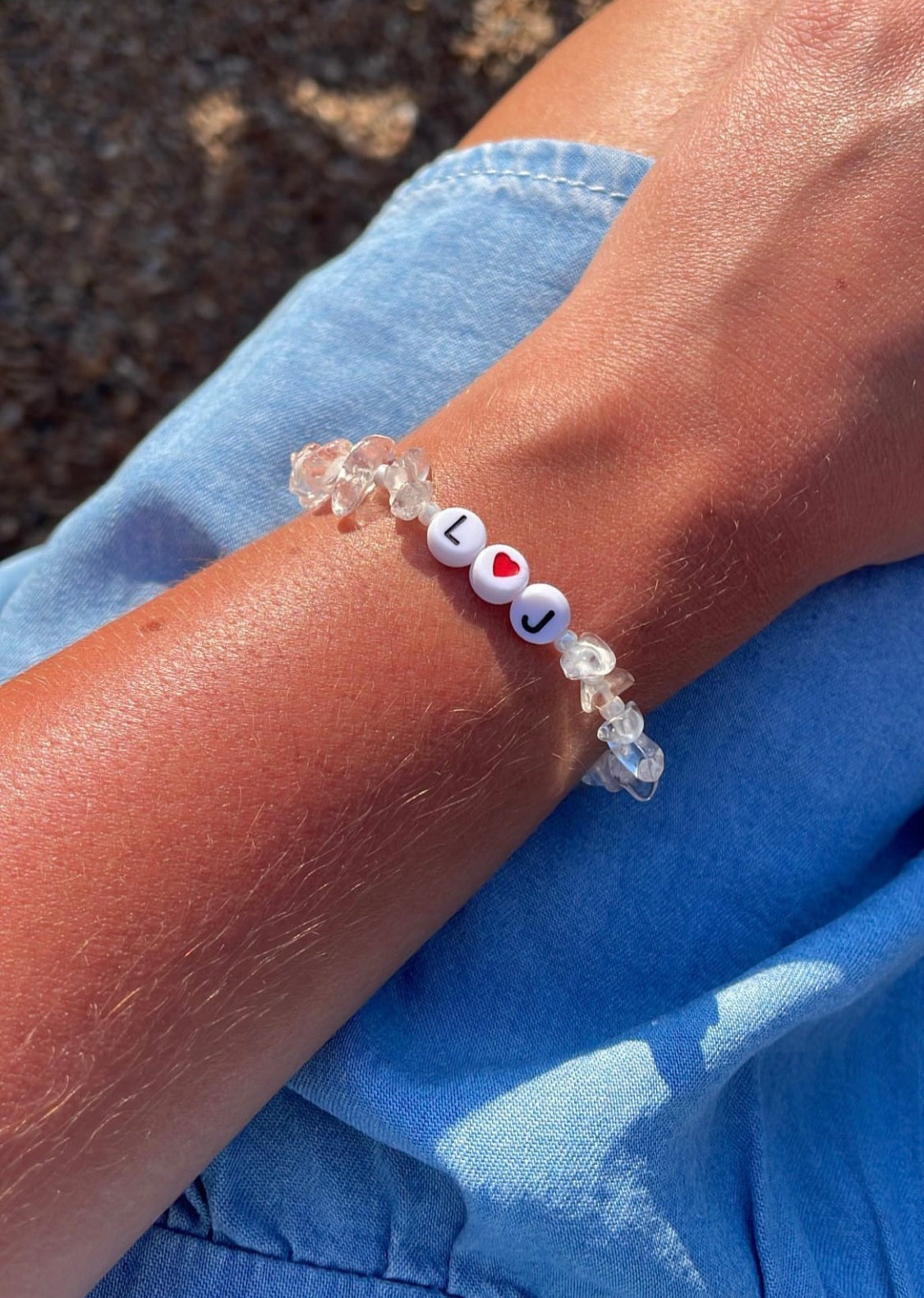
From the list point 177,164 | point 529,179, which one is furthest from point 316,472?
point 177,164

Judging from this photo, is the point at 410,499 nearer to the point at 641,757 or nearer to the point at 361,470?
the point at 361,470

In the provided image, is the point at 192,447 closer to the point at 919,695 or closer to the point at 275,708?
the point at 275,708

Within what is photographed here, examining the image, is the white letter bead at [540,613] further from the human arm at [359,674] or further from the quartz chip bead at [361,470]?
the quartz chip bead at [361,470]

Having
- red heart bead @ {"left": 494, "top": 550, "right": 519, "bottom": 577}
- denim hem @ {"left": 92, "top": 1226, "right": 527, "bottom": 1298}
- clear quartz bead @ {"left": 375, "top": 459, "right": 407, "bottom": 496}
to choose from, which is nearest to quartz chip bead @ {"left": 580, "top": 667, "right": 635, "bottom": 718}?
red heart bead @ {"left": 494, "top": 550, "right": 519, "bottom": 577}

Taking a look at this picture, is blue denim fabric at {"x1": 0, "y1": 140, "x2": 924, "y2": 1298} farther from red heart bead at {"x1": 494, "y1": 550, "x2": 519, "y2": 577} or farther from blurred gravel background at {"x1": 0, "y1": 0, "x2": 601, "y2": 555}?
blurred gravel background at {"x1": 0, "y1": 0, "x2": 601, "y2": 555}

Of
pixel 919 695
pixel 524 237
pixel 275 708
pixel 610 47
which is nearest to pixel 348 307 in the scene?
pixel 524 237
